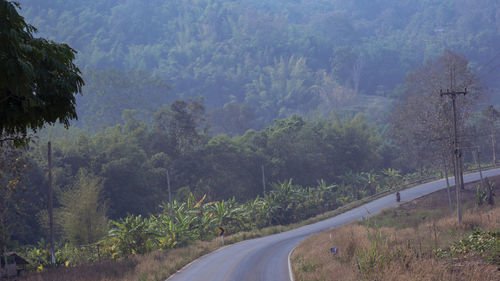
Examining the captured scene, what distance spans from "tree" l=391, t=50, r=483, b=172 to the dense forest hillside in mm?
37918

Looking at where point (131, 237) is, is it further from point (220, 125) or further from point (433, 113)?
point (220, 125)

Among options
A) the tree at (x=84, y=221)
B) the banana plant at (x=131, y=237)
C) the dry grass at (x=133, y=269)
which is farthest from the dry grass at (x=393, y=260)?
the tree at (x=84, y=221)

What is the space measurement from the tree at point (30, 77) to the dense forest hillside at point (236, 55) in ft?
340

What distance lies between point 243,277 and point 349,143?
5883 centimetres

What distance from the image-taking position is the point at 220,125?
11306 cm

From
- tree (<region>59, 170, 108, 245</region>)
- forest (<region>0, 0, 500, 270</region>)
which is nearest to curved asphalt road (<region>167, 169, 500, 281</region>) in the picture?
forest (<region>0, 0, 500, 270</region>)

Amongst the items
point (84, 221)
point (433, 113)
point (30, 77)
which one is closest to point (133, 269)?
point (84, 221)

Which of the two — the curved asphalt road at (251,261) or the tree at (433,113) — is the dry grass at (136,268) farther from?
the tree at (433,113)

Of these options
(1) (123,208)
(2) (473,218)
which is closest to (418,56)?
(1) (123,208)

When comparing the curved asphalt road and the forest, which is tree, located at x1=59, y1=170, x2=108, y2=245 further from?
the curved asphalt road

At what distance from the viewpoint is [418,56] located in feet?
560

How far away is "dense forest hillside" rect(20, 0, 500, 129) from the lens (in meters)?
121

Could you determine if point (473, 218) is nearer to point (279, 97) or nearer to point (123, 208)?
point (123, 208)

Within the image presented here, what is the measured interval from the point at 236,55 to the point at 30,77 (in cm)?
16209
